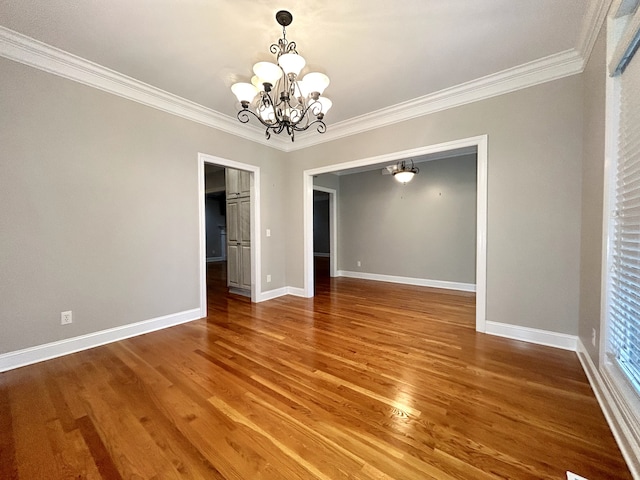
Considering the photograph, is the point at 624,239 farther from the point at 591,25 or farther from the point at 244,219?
the point at 244,219

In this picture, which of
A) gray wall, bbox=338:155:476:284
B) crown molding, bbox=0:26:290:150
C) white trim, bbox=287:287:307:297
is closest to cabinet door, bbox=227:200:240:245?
white trim, bbox=287:287:307:297

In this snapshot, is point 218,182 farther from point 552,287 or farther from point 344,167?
point 552,287

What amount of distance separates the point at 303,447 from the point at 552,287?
2758 mm

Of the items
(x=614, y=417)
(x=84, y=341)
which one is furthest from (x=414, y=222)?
(x=84, y=341)

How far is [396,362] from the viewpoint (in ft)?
7.42

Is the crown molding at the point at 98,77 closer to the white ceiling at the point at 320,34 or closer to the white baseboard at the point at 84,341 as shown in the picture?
the white ceiling at the point at 320,34

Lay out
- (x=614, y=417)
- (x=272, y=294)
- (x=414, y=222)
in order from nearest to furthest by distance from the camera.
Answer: (x=614, y=417)
(x=272, y=294)
(x=414, y=222)

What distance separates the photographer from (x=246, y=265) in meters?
4.59

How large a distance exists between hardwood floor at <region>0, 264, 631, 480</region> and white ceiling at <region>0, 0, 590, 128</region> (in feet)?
9.15

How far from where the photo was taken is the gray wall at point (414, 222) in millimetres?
4973

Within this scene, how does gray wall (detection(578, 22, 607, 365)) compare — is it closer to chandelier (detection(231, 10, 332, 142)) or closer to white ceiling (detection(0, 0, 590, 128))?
white ceiling (detection(0, 0, 590, 128))

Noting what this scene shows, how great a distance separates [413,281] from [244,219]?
148 inches

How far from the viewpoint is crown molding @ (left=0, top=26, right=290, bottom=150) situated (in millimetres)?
2145

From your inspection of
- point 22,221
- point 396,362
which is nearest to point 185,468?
point 396,362
